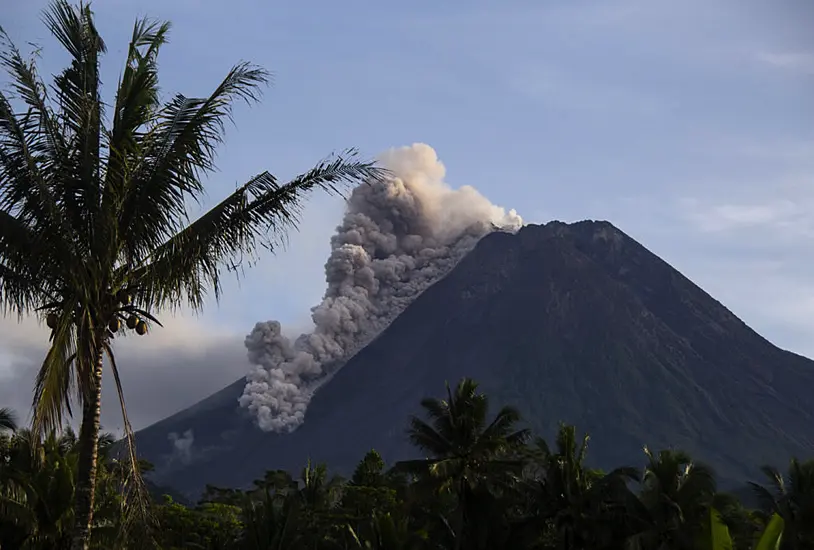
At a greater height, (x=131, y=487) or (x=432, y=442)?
(x=432, y=442)

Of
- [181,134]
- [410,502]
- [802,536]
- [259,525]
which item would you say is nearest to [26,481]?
[259,525]

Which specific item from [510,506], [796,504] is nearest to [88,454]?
[510,506]

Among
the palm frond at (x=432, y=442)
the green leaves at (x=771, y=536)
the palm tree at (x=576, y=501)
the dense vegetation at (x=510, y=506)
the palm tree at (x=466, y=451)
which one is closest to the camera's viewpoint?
the green leaves at (x=771, y=536)

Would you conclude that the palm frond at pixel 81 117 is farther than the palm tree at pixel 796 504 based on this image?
No

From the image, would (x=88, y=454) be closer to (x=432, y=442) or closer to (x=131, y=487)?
Result: (x=131, y=487)

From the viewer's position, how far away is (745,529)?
41250 millimetres

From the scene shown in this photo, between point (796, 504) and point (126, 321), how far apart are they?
40.5 metres

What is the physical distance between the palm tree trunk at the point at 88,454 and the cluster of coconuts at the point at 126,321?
0.45m

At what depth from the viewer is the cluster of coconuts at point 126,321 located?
12359 mm

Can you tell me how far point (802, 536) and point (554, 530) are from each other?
1037 centimetres

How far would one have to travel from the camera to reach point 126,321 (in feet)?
41.2

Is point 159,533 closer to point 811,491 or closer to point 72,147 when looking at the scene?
point 72,147

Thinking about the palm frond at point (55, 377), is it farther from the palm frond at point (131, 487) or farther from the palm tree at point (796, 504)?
the palm tree at point (796, 504)

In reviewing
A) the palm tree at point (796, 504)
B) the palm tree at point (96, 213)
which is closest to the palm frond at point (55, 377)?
the palm tree at point (96, 213)
